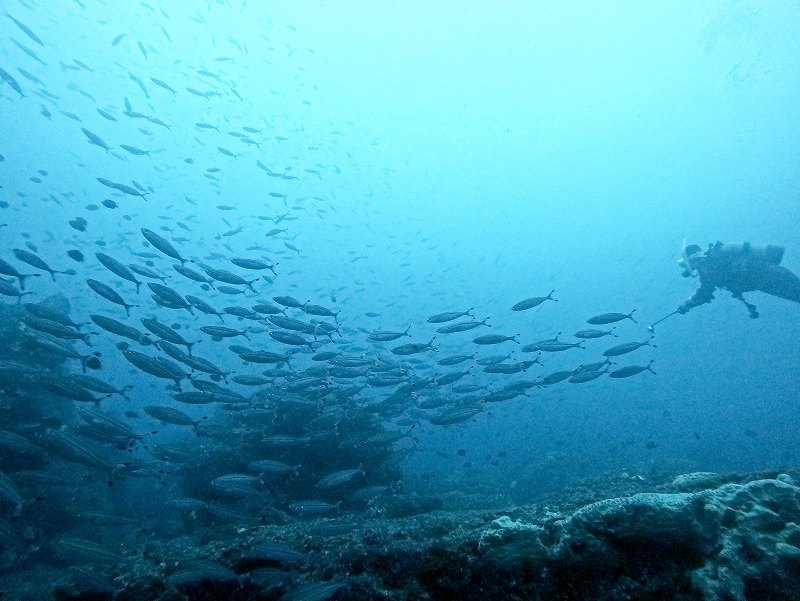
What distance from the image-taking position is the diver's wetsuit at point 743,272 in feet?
35.9

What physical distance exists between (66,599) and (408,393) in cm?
776

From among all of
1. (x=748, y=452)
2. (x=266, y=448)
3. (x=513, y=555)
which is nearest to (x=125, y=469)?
(x=266, y=448)

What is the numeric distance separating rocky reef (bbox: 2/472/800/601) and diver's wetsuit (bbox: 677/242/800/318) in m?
9.79

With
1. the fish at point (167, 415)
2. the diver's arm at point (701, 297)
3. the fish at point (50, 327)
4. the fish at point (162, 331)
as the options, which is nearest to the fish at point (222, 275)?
the fish at point (162, 331)

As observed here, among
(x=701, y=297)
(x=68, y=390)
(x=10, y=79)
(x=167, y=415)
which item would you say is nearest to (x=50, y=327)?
(x=68, y=390)

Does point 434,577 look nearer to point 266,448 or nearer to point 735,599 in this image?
point 735,599

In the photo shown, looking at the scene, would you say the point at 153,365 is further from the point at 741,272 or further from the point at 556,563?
the point at 741,272

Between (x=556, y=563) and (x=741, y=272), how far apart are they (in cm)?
1208

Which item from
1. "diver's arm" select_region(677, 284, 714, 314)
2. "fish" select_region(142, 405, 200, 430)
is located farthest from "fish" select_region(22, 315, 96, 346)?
"diver's arm" select_region(677, 284, 714, 314)

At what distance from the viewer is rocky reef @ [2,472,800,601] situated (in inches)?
108

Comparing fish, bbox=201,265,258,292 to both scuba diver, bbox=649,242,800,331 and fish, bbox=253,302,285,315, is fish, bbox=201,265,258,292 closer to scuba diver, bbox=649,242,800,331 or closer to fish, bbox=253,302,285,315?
fish, bbox=253,302,285,315

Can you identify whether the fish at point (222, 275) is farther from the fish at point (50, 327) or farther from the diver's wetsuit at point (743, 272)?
the diver's wetsuit at point (743, 272)

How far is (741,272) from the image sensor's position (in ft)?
36.4

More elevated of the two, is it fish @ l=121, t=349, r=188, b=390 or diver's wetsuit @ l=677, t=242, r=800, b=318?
diver's wetsuit @ l=677, t=242, r=800, b=318
